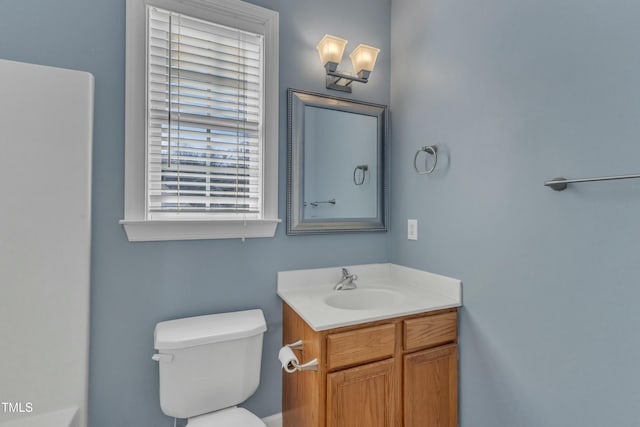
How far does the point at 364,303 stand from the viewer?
5.44 ft

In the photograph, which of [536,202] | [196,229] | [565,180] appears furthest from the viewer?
[196,229]

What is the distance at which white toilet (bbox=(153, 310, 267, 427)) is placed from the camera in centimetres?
123

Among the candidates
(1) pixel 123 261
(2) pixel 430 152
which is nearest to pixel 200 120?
(1) pixel 123 261

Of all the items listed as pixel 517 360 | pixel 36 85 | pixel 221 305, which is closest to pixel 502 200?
pixel 517 360

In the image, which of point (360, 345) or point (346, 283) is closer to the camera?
point (360, 345)

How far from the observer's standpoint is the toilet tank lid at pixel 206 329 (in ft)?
4.00

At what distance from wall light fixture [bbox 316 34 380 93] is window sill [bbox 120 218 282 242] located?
876 mm

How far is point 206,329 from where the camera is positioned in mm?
1312

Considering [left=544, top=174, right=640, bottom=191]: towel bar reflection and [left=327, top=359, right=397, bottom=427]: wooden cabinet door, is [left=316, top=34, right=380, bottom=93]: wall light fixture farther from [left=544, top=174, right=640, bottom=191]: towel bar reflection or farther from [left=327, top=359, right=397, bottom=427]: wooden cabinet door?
[left=327, top=359, right=397, bottom=427]: wooden cabinet door

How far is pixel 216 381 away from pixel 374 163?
1.45 meters

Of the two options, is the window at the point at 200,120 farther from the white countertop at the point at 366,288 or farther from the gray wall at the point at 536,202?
the gray wall at the point at 536,202

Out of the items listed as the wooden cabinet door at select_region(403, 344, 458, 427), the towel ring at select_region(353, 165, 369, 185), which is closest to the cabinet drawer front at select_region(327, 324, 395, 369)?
the wooden cabinet door at select_region(403, 344, 458, 427)

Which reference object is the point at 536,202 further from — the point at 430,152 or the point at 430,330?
the point at 430,330

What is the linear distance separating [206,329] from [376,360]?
29.7 inches
